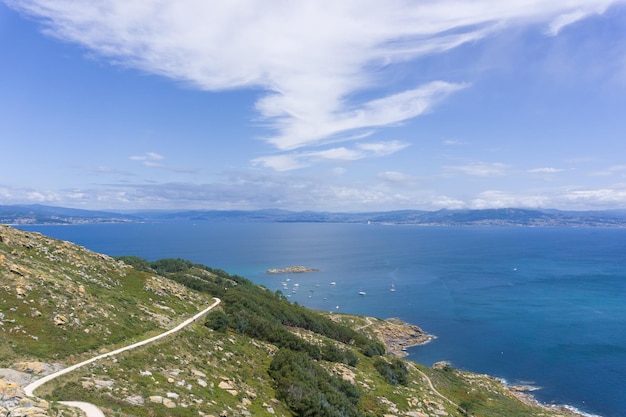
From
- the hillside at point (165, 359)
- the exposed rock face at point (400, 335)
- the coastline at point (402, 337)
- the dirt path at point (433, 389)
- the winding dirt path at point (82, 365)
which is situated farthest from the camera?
the exposed rock face at point (400, 335)

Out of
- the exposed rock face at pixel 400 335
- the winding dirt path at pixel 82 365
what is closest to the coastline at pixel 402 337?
the exposed rock face at pixel 400 335

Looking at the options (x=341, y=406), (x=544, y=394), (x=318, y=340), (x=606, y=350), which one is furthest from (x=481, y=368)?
(x=341, y=406)

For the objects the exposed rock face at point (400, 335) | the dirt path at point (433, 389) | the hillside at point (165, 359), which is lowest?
the exposed rock face at point (400, 335)

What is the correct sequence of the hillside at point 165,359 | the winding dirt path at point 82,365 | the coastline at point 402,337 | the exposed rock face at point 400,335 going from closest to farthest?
1. the winding dirt path at point 82,365
2. the hillside at point 165,359
3. the coastline at point 402,337
4. the exposed rock face at point 400,335

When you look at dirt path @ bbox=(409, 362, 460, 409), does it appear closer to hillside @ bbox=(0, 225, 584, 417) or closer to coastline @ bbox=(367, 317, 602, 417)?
hillside @ bbox=(0, 225, 584, 417)

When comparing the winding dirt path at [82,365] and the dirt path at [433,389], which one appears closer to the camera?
the winding dirt path at [82,365]

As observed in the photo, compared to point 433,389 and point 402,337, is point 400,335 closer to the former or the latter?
point 402,337

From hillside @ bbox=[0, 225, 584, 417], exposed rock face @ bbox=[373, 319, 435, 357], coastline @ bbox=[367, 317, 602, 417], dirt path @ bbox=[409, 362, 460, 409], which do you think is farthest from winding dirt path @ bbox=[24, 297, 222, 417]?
exposed rock face @ bbox=[373, 319, 435, 357]

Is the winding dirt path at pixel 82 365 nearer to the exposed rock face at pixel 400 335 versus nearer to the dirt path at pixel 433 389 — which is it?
the dirt path at pixel 433 389
